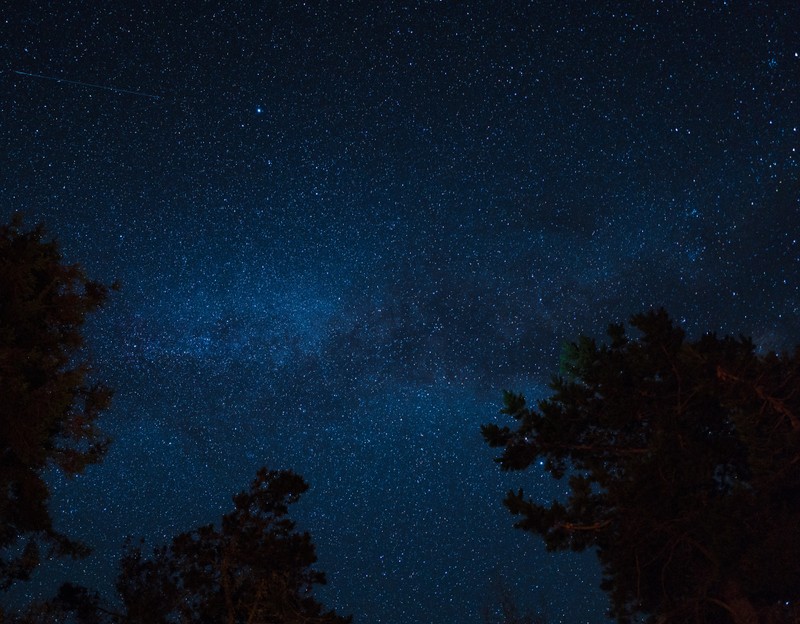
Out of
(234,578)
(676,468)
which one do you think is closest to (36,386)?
(234,578)

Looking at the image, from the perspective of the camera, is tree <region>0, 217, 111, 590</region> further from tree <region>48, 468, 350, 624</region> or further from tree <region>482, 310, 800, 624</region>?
tree <region>482, 310, 800, 624</region>

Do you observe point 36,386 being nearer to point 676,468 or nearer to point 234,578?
point 234,578

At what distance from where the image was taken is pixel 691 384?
13852mm

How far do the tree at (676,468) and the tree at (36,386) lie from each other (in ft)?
26.6

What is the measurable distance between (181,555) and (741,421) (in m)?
11.1

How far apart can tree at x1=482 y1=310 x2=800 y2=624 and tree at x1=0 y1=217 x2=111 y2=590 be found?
26.6 ft

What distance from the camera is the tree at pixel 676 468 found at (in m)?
12.2

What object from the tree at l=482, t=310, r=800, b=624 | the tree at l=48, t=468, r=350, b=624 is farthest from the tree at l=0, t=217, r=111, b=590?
the tree at l=482, t=310, r=800, b=624

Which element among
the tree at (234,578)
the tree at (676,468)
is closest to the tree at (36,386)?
the tree at (234,578)

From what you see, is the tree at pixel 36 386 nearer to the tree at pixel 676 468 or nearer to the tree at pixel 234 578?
the tree at pixel 234 578

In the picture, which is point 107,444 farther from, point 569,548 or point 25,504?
point 569,548

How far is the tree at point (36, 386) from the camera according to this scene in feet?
38.9

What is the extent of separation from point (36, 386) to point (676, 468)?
1102cm

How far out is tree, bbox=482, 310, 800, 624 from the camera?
1219 cm
